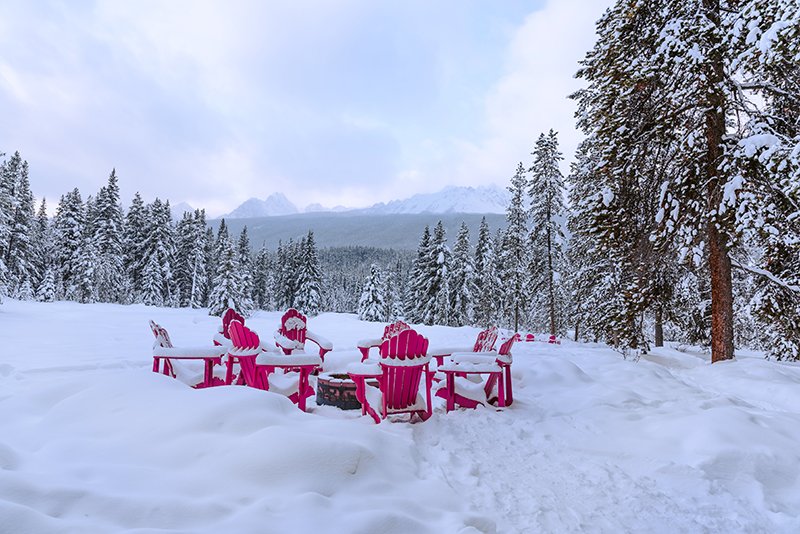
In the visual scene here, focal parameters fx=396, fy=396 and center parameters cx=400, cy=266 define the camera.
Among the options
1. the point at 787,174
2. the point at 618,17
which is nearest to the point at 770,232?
the point at 787,174

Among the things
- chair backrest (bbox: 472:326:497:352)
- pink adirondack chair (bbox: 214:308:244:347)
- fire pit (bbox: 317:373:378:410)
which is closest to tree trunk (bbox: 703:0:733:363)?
chair backrest (bbox: 472:326:497:352)

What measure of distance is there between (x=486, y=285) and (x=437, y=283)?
4634mm

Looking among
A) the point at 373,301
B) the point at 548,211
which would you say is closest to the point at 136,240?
the point at 373,301

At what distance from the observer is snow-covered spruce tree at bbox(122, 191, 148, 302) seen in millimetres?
37062

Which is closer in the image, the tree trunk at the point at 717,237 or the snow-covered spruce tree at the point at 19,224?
the tree trunk at the point at 717,237

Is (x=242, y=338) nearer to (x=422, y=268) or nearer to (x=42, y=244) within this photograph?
(x=422, y=268)

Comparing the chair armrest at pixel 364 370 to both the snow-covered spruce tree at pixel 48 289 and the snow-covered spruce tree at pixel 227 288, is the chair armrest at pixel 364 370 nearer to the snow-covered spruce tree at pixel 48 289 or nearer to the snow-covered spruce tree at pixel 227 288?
the snow-covered spruce tree at pixel 227 288

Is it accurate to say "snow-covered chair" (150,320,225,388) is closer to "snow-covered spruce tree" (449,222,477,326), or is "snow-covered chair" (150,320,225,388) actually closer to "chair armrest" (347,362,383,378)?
"chair armrest" (347,362,383,378)

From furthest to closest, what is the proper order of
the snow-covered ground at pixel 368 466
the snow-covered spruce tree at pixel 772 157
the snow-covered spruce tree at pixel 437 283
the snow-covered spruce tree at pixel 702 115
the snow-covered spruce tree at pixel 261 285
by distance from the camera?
the snow-covered spruce tree at pixel 261 285 < the snow-covered spruce tree at pixel 437 283 < the snow-covered spruce tree at pixel 702 115 < the snow-covered spruce tree at pixel 772 157 < the snow-covered ground at pixel 368 466

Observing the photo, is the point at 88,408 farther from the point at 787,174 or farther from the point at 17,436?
the point at 787,174

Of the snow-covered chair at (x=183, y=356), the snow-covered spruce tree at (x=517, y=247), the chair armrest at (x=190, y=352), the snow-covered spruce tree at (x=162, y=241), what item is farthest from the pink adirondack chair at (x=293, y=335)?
the snow-covered spruce tree at (x=162, y=241)

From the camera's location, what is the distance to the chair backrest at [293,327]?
7.46 metres

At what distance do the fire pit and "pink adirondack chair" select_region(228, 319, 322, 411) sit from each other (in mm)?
347

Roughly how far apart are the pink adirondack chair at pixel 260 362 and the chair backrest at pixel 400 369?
97 centimetres
